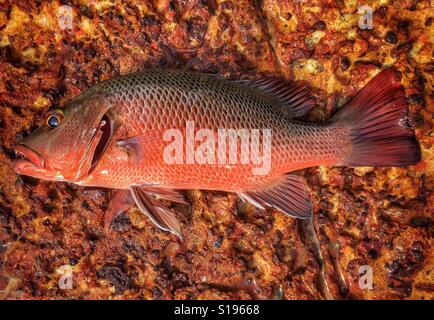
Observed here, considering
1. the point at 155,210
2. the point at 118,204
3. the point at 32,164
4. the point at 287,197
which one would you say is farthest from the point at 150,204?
Answer: the point at 287,197

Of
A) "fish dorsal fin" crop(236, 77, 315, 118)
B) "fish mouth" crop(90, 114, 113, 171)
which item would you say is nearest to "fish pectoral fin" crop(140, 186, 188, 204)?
"fish mouth" crop(90, 114, 113, 171)

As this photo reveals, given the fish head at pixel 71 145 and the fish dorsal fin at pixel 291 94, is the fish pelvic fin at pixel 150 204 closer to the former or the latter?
the fish head at pixel 71 145

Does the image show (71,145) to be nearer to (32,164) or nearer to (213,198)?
(32,164)

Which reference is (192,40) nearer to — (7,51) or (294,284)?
(7,51)

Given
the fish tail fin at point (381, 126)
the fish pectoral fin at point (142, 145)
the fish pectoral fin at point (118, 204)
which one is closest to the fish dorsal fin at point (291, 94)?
the fish tail fin at point (381, 126)

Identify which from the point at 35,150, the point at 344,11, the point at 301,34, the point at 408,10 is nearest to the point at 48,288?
the point at 35,150

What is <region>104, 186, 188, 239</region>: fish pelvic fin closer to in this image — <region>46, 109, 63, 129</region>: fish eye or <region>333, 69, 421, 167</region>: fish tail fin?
<region>46, 109, 63, 129</region>: fish eye
